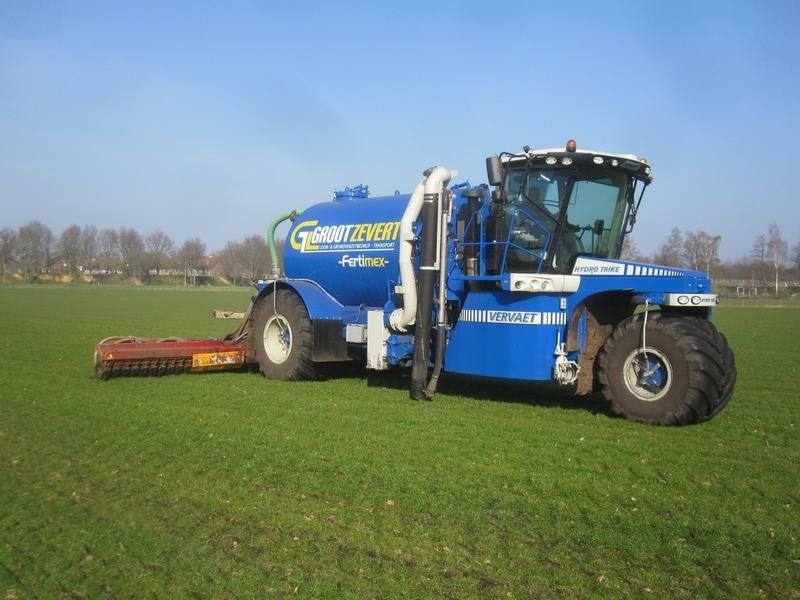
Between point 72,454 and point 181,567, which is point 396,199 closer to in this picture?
point 72,454

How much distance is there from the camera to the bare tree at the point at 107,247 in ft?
488

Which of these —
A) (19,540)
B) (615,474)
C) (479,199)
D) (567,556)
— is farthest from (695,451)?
(19,540)

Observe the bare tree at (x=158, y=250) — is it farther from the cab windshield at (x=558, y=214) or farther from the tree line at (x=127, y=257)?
the cab windshield at (x=558, y=214)

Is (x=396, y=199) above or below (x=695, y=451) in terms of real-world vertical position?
above

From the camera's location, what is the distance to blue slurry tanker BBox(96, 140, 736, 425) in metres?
8.95

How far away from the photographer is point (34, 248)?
139 m

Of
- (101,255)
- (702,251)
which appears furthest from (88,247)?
(702,251)

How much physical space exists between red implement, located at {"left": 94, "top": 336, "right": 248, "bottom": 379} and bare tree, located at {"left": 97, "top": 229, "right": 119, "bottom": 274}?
143 m

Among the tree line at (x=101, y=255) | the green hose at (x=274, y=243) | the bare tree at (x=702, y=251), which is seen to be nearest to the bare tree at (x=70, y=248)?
the tree line at (x=101, y=255)

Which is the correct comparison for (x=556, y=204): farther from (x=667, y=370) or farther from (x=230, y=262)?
(x=230, y=262)

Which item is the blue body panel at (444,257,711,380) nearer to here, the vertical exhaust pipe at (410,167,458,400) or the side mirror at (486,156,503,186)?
the vertical exhaust pipe at (410,167,458,400)

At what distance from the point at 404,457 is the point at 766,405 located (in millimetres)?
6144

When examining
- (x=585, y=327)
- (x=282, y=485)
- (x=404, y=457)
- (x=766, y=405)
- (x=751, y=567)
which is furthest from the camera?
(x=766, y=405)

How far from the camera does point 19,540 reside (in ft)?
17.3
